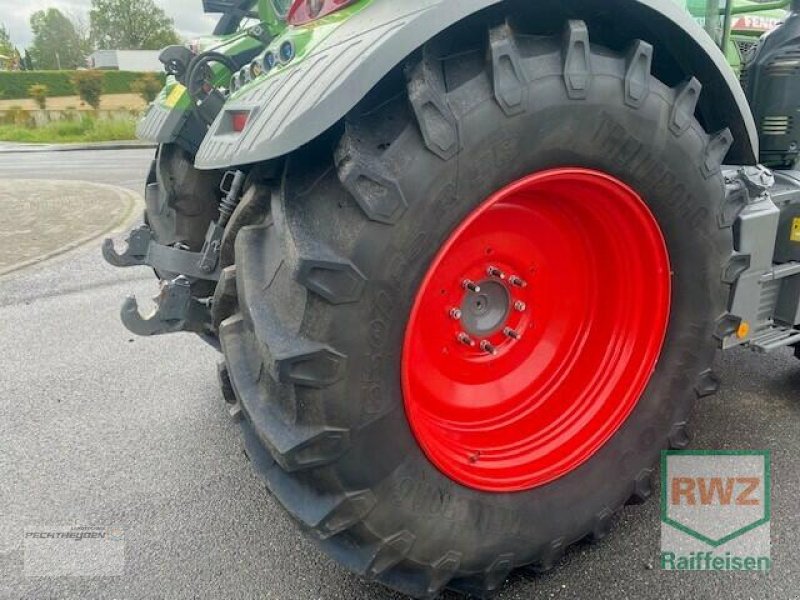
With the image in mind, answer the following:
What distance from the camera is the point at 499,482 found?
1809 millimetres

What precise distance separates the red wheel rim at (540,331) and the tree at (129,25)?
62083 mm

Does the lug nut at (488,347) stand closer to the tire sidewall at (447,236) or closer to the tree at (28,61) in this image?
the tire sidewall at (447,236)

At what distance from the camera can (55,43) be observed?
62188 millimetres

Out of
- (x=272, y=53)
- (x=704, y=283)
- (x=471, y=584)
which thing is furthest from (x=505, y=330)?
(x=272, y=53)

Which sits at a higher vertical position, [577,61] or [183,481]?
[577,61]

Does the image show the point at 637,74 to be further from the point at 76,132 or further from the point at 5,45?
the point at 5,45

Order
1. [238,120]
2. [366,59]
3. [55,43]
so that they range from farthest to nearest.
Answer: [55,43] < [238,120] < [366,59]

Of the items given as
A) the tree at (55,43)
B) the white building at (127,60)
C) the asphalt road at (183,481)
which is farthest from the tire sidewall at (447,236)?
the tree at (55,43)

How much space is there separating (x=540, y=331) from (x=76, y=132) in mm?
28174

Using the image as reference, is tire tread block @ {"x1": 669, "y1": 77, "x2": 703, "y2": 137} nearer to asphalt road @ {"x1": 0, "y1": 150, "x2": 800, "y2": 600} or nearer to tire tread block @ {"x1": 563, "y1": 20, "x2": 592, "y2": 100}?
tire tread block @ {"x1": 563, "y1": 20, "x2": 592, "y2": 100}

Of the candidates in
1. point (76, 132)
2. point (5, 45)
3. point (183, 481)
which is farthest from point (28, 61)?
point (183, 481)

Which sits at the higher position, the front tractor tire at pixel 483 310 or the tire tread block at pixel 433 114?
the tire tread block at pixel 433 114

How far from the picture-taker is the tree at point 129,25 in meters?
56.8

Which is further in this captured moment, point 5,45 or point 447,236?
point 5,45
